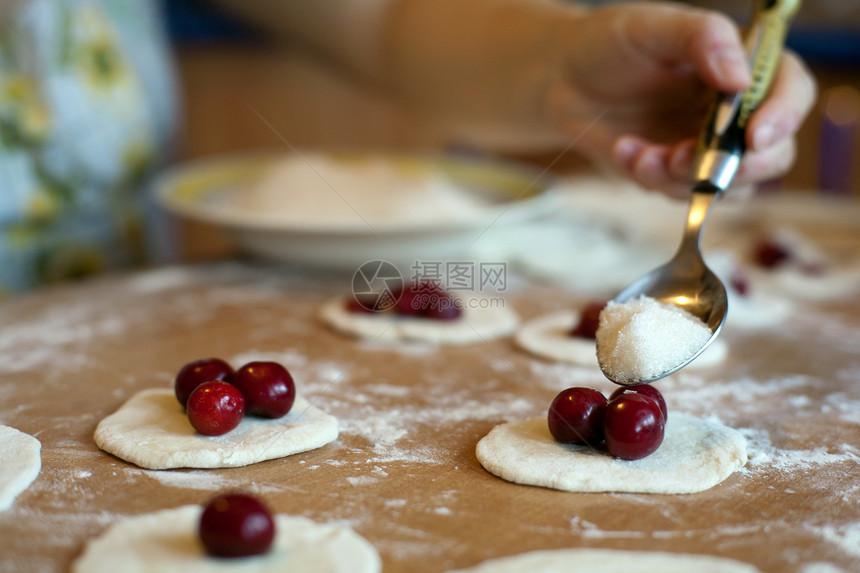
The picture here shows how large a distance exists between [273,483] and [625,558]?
0.40 metres

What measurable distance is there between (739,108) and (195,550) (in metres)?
1.04

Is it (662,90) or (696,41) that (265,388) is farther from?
(662,90)

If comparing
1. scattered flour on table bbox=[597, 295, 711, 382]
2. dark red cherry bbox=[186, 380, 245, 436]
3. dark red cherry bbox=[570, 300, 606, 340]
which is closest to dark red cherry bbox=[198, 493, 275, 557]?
dark red cherry bbox=[186, 380, 245, 436]

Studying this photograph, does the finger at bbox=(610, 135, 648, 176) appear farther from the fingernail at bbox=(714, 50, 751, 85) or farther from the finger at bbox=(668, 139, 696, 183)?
the fingernail at bbox=(714, 50, 751, 85)

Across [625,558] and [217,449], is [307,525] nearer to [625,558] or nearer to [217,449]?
[217,449]

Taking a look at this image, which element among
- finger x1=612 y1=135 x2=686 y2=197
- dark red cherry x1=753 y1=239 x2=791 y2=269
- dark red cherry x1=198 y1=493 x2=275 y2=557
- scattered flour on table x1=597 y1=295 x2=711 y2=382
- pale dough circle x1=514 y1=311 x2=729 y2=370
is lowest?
pale dough circle x1=514 y1=311 x2=729 y2=370

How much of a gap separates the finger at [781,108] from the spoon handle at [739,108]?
0.02 meters

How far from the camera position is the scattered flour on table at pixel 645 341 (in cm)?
102

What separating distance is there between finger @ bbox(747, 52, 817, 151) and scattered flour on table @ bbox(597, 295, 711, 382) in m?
0.38

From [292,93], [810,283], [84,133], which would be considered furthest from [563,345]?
[292,93]

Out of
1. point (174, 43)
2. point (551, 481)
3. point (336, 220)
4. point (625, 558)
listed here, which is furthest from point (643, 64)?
point (174, 43)

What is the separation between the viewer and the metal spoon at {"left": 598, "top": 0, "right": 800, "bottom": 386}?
117cm

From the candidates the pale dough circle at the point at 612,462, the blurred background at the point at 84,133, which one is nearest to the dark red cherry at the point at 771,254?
the blurred background at the point at 84,133

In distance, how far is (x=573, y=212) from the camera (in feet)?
7.87
